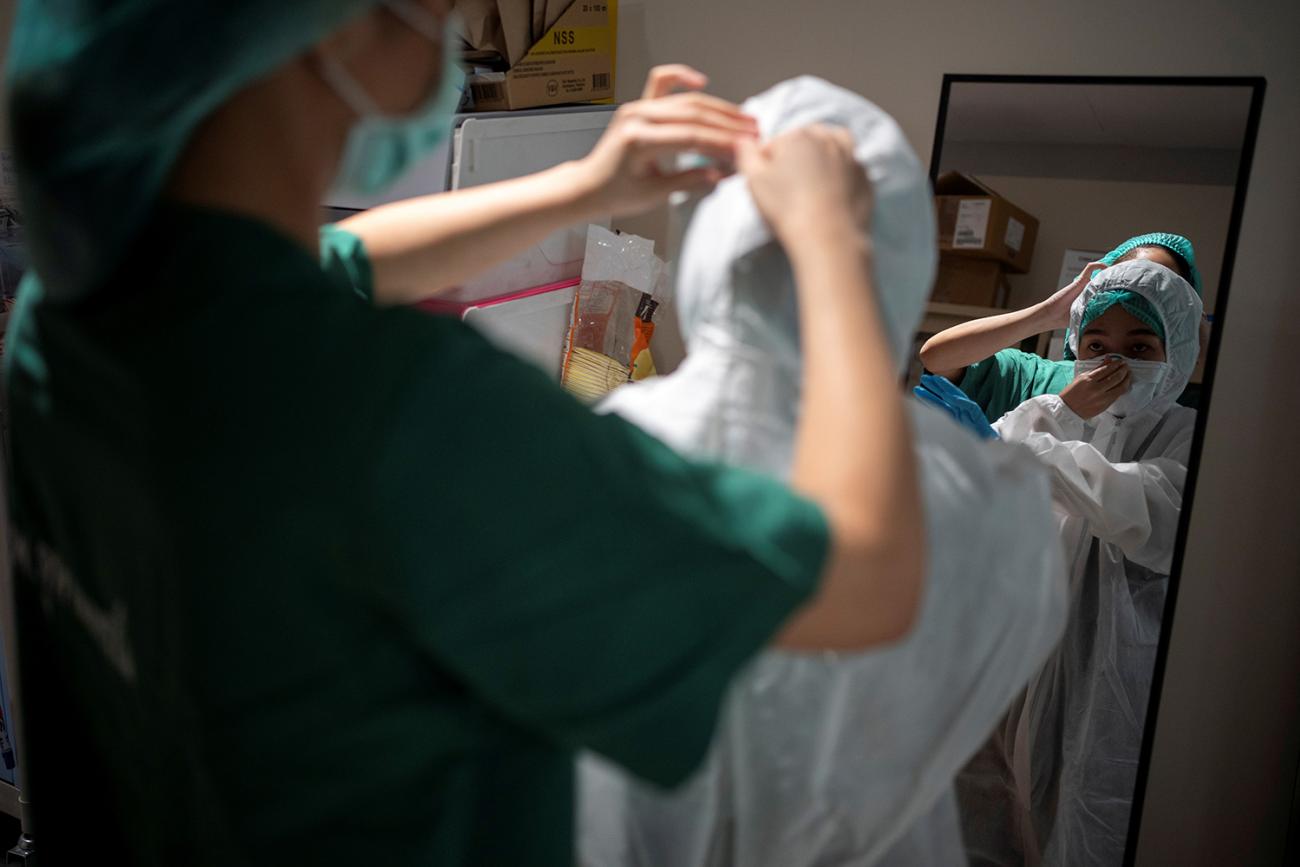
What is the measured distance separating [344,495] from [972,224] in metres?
1.08

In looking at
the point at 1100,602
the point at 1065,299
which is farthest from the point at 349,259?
the point at 1100,602

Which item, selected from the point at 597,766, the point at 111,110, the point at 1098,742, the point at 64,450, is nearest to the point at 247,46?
the point at 111,110

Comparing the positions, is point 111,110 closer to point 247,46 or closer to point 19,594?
point 247,46

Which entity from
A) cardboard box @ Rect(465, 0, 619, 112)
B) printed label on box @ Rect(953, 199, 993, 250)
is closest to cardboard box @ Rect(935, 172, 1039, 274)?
printed label on box @ Rect(953, 199, 993, 250)

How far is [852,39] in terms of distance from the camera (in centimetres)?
153

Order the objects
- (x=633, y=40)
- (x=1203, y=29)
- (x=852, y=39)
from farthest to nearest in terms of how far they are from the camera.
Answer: (x=633, y=40) < (x=852, y=39) < (x=1203, y=29)

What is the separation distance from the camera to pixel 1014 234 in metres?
1.33

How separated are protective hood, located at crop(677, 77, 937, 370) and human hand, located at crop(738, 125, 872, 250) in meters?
0.06

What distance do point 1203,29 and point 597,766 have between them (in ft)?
3.87

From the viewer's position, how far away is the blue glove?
1304 mm

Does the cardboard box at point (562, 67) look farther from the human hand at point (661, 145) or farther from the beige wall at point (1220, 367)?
the human hand at point (661, 145)

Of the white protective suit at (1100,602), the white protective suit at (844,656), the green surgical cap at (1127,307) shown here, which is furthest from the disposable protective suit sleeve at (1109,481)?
the white protective suit at (844,656)

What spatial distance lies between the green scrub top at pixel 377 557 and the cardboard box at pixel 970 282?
91 cm

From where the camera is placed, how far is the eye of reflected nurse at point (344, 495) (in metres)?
0.51
